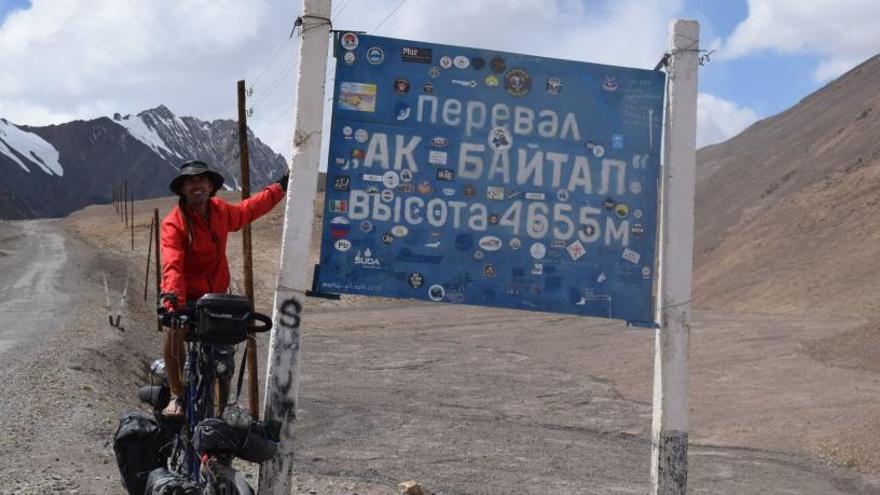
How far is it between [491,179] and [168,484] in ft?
8.68

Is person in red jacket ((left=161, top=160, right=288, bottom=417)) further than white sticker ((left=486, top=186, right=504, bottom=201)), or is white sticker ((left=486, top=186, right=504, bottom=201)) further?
white sticker ((left=486, top=186, right=504, bottom=201))

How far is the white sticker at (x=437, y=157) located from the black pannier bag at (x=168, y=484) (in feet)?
7.88

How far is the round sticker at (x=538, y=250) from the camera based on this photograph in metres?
6.32

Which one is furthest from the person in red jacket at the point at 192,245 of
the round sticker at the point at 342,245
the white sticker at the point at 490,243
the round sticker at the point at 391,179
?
the white sticker at the point at 490,243

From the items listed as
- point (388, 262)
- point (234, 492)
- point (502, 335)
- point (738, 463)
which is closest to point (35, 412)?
point (388, 262)

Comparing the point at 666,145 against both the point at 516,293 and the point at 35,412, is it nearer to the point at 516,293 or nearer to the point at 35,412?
the point at 516,293

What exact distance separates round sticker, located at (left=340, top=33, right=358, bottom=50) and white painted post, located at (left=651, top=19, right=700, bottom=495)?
6.44ft

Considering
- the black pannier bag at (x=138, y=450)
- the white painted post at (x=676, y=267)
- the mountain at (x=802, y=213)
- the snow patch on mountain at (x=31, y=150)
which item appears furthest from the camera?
the snow patch on mountain at (x=31, y=150)

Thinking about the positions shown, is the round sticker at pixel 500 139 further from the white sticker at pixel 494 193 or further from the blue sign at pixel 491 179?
the white sticker at pixel 494 193

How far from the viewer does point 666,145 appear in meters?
6.23

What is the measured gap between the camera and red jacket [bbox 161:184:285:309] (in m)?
5.37

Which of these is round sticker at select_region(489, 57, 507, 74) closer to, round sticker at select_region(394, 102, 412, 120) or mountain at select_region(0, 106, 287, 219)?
round sticker at select_region(394, 102, 412, 120)

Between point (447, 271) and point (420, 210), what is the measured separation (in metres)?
0.42

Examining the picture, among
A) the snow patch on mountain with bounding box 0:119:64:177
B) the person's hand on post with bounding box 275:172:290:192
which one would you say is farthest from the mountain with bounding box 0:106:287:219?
the person's hand on post with bounding box 275:172:290:192
